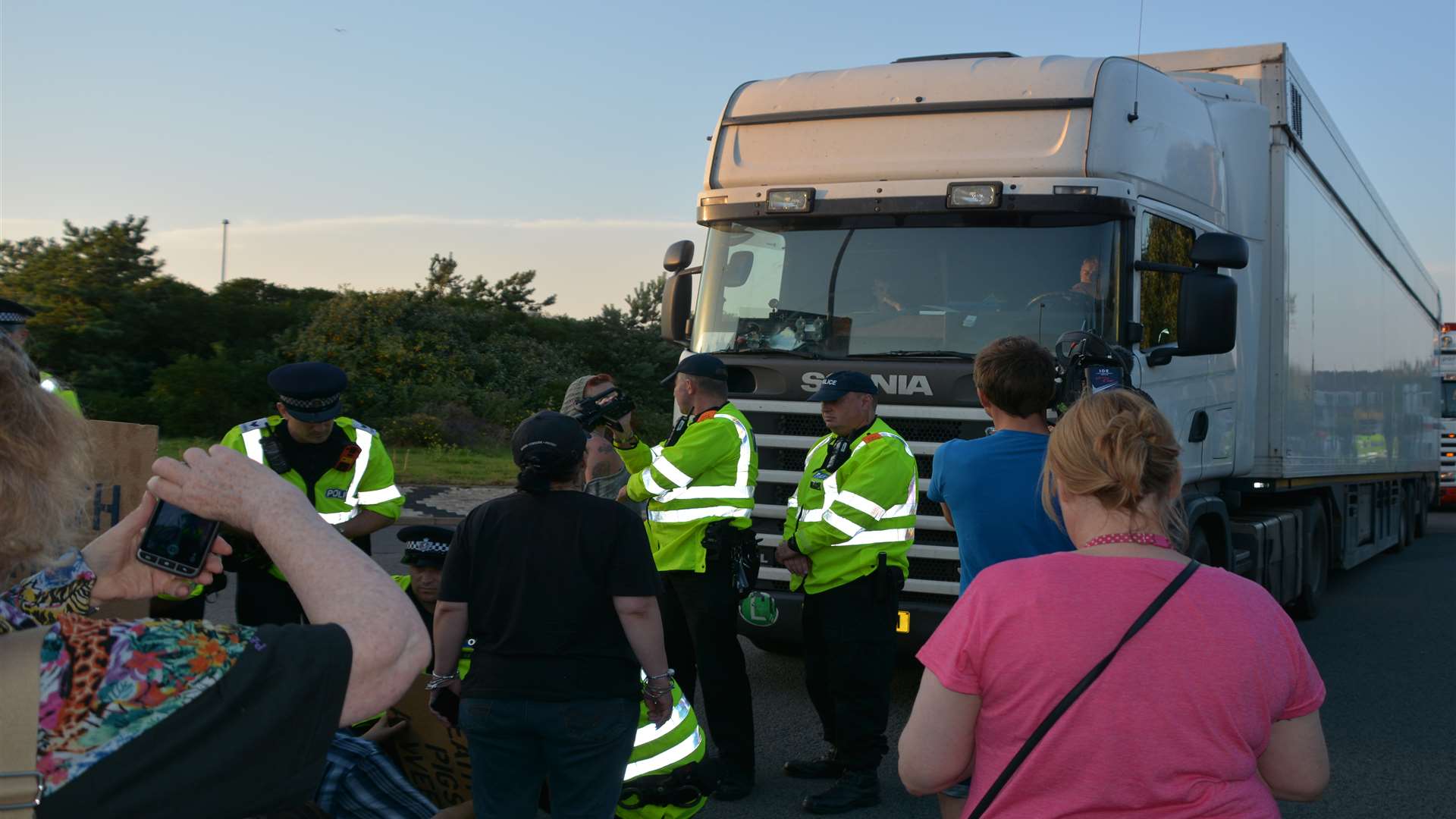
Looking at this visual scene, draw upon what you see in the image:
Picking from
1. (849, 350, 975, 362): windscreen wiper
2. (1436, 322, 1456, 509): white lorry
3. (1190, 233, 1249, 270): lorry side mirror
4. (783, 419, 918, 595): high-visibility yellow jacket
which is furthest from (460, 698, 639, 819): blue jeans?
(1436, 322, 1456, 509): white lorry

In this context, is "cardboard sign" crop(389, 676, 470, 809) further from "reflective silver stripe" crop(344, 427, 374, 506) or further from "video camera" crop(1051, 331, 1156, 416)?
"video camera" crop(1051, 331, 1156, 416)

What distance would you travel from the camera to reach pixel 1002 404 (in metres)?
3.97

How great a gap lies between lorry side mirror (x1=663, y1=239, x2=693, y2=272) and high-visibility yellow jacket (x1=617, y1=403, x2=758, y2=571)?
2188 mm

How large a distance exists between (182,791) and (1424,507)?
21165mm

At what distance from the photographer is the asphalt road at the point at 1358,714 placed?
5809 millimetres

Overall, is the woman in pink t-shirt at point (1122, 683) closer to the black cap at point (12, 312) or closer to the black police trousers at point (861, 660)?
the black police trousers at point (861, 660)

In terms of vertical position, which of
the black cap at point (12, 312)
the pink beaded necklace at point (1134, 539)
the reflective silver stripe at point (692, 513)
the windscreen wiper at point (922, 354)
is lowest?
the reflective silver stripe at point (692, 513)

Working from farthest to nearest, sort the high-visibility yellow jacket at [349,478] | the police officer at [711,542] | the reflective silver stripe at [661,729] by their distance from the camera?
the police officer at [711,542]
the high-visibility yellow jacket at [349,478]
the reflective silver stripe at [661,729]

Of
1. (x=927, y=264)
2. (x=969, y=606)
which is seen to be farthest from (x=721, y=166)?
(x=969, y=606)

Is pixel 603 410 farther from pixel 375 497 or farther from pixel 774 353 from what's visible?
pixel 774 353

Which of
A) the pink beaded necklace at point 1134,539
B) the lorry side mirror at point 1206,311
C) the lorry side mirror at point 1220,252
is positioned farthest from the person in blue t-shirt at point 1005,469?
the lorry side mirror at point 1220,252

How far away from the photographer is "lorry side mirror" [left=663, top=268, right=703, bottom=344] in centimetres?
787

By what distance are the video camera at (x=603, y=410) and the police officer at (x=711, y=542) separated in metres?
0.33

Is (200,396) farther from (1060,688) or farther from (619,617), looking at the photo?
(1060,688)
